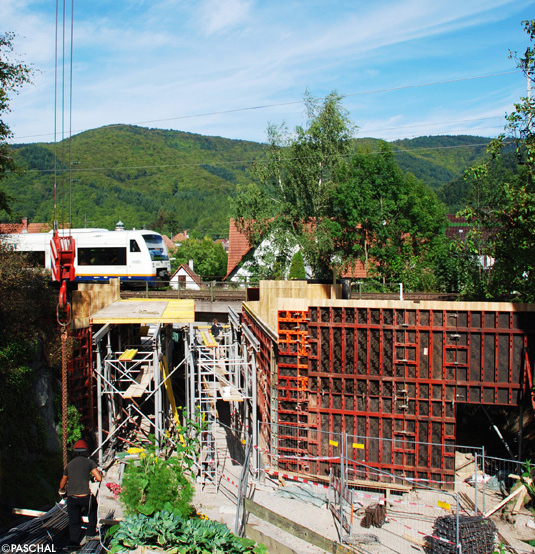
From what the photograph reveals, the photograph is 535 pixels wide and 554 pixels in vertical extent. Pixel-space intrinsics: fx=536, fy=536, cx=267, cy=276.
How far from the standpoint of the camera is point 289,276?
2695 centimetres

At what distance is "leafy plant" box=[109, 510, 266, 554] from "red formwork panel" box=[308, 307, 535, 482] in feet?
17.1

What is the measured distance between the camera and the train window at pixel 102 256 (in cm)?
2411

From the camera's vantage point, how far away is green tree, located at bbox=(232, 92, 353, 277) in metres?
27.6

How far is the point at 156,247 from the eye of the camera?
24859 mm

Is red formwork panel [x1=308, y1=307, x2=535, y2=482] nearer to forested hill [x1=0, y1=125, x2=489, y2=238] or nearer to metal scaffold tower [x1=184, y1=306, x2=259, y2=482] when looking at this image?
metal scaffold tower [x1=184, y1=306, x2=259, y2=482]

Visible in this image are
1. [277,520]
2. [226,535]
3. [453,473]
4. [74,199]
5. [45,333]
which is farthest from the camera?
[74,199]

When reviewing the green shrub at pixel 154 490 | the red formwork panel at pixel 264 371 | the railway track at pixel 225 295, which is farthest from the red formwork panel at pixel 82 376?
the railway track at pixel 225 295

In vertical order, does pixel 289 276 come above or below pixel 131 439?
above

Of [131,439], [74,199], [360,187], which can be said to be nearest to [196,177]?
[74,199]

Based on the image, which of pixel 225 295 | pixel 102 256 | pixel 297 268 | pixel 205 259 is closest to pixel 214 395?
pixel 225 295

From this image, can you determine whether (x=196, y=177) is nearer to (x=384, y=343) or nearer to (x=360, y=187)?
(x=360, y=187)

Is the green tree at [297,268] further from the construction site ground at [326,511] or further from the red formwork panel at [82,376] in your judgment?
the construction site ground at [326,511]

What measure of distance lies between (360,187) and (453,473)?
735 inches

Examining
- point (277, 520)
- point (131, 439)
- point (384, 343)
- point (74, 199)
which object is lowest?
point (131, 439)
